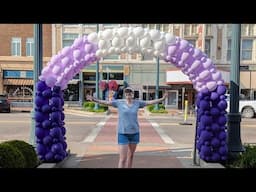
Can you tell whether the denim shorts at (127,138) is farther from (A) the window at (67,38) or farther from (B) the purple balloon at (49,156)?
(A) the window at (67,38)

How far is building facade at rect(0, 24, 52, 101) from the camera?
37.9 meters

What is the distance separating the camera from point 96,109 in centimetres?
2662

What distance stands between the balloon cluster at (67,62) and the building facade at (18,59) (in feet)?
101

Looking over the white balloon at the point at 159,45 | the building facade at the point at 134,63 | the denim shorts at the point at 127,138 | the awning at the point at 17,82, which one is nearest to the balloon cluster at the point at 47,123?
the denim shorts at the point at 127,138

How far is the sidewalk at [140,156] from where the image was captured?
8133mm

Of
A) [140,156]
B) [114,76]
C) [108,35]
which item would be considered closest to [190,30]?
[114,76]

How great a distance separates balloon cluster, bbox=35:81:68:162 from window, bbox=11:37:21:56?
108ft

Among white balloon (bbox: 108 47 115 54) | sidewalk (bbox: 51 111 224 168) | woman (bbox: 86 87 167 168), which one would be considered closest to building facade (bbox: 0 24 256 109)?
sidewalk (bbox: 51 111 224 168)

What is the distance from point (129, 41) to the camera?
7473 mm

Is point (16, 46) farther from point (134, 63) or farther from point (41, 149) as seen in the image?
point (41, 149)

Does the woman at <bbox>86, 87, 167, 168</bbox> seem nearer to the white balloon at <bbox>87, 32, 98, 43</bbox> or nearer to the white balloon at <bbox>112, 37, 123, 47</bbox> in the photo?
the white balloon at <bbox>112, 37, 123, 47</bbox>

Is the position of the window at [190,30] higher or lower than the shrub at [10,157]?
higher

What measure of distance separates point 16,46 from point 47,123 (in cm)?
3334
